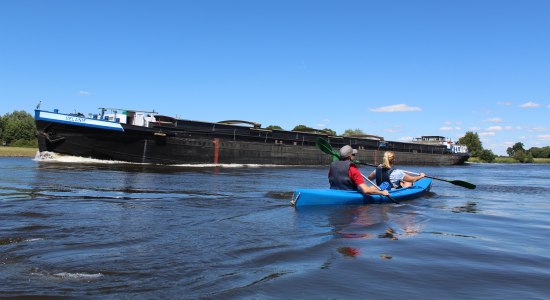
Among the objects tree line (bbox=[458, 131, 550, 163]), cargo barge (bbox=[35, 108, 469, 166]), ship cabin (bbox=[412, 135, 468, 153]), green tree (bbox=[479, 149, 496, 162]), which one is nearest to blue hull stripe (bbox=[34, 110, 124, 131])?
cargo barge (bbox=[35, 108, 469, 166])

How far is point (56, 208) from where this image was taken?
8.15 m

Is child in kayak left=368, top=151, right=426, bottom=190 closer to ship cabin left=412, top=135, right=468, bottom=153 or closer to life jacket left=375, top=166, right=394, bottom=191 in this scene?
life jacket left=375, top=166, right=394, bottom=191

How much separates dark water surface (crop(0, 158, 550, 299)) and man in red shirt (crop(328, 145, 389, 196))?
55 centimetres

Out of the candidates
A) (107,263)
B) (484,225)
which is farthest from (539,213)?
(107,263)

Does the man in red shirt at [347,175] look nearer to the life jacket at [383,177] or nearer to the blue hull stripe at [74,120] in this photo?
the life jacket at [383,177]

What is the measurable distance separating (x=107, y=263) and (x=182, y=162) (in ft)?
94.7

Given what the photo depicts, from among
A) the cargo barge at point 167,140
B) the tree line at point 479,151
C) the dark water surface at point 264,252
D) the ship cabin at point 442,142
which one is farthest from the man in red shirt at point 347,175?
the tree line at point 479,151

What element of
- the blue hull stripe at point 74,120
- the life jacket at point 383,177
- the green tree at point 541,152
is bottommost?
the life jacket at point 383,177

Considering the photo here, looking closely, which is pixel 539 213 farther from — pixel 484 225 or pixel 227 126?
pixel 227 126

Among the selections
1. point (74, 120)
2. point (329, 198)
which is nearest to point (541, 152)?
point (74, 120)

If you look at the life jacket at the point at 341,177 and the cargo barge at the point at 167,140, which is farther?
the cargo barge at the point at 167,140

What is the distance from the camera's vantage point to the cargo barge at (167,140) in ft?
95.5

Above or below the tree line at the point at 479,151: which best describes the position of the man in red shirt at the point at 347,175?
below

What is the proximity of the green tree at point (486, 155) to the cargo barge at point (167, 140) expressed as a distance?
250 feet
